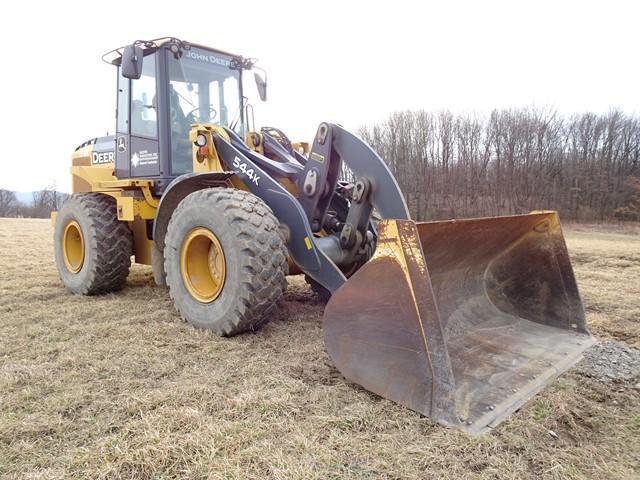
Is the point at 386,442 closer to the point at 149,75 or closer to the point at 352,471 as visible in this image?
the point at 352,471

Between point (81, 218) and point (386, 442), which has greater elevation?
point (81, 218)

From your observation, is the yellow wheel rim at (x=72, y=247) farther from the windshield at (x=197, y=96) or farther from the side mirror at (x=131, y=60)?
the side mirror at (x=131, y=60)

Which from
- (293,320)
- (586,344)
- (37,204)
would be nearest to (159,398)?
(293,320)

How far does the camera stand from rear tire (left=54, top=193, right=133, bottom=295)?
17.2 ft

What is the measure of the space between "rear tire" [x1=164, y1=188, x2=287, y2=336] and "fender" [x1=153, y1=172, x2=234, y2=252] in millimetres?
289

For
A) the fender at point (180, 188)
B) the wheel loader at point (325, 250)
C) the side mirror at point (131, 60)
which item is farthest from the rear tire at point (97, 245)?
the side mirror at point (131, 60)

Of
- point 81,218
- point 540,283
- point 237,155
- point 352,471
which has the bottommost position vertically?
point 352,471

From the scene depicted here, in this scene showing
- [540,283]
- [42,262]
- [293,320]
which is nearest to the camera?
[540,283]

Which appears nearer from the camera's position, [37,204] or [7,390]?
[7,390]

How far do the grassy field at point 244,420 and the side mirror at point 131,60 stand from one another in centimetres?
243

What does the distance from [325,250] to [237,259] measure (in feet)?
2.70

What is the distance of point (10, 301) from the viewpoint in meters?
5.21

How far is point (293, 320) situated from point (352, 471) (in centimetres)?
234

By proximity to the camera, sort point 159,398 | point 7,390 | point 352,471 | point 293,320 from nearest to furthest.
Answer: point 352,471 < point 159,398 < point 7,390 < point 293,320
